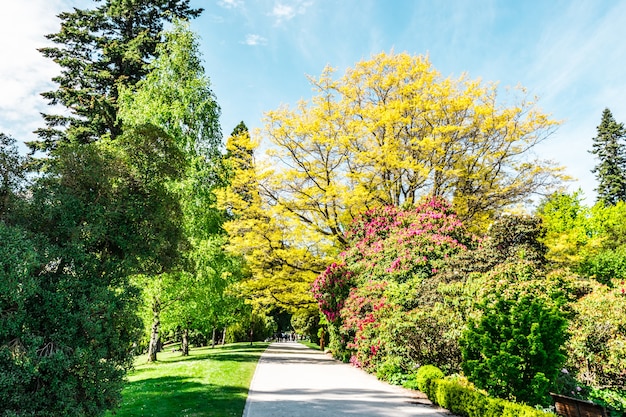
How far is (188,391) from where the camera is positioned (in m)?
9.77

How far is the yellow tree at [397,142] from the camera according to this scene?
17359 millimetres

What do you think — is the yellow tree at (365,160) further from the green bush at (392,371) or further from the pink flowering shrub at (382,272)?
the green bush at (392,371)

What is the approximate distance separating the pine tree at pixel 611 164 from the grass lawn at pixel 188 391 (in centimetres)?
4759

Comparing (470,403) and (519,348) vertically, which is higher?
(519,348)

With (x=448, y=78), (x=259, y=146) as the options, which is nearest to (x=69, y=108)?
(x=259, y=146)

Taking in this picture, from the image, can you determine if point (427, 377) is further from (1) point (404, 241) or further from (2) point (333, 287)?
(2) point (333, 287)

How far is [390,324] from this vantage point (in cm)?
1175

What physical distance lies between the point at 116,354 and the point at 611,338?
10.4 m

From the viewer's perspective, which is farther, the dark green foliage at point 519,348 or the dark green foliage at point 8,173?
the dark green foliage at point 519,348

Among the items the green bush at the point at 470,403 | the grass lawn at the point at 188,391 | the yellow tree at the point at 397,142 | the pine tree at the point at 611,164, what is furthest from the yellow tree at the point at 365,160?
the pine tree at the point at 611,164

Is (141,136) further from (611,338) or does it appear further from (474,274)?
(611,338)

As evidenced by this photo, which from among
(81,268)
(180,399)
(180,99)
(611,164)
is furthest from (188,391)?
(611,164)

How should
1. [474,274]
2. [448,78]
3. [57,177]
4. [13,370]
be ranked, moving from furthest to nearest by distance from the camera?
[448,78] → [474,274] → [57,177] → [13,370]

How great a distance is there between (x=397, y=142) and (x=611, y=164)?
1621 inches
